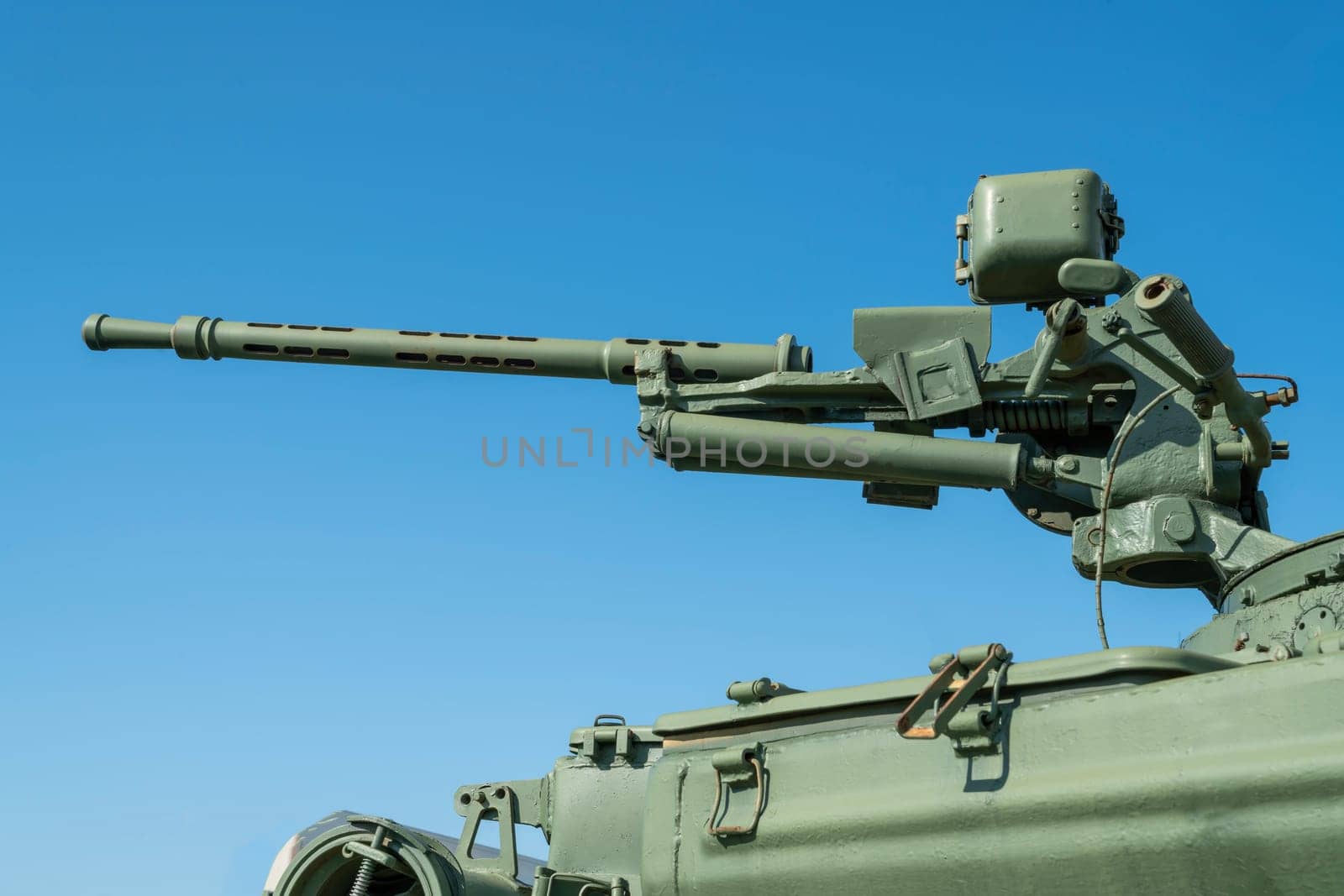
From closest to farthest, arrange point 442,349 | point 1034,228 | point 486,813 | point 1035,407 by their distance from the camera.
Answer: point 486,813, point 1035,407, point 1034,228, point 442,349

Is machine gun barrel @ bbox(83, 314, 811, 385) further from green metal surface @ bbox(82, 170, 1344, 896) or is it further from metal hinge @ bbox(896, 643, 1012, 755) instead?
metal hinge @ bbox(896, 643, 1012, 755)

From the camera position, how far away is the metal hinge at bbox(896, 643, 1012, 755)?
6051mm

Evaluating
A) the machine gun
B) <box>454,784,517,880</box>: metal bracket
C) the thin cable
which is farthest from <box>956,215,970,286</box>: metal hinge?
<box>454,784,517,880</box>: metal bracket

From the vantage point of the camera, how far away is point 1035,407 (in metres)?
9.96

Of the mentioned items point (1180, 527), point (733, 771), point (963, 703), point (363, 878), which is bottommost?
point (363, 878)

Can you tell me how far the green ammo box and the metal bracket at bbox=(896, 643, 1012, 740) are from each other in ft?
14.8

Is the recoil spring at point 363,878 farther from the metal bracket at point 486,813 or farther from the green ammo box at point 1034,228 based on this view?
the green ammo box at point 1034,228

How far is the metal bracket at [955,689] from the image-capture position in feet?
19.9

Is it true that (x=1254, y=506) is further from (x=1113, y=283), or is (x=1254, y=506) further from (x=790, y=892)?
(x=790, y=892)

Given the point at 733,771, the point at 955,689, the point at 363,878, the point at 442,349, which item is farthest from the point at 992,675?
the point at 442,349

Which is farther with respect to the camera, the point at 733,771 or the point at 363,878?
the point at 363,878

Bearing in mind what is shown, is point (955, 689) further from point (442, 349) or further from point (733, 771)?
point (442, 349)

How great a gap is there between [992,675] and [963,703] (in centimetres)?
17

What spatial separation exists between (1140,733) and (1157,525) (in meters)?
3.73
